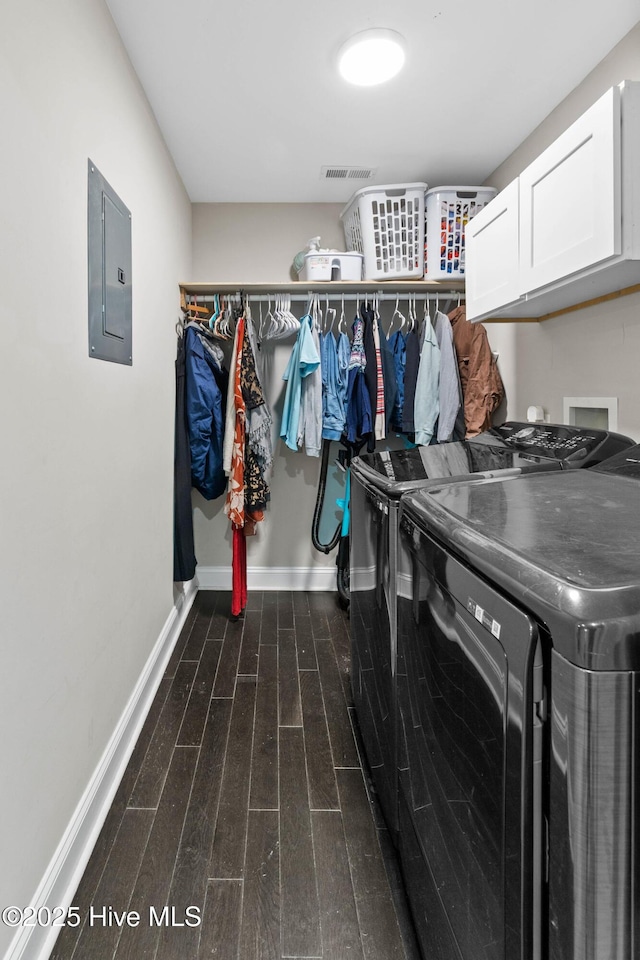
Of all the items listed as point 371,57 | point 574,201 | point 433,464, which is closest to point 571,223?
point 574,201

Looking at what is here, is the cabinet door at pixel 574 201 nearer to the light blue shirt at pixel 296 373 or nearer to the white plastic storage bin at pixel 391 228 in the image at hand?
the white plastic storage bin at pixel 391 228

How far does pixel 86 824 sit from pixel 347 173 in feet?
9.75

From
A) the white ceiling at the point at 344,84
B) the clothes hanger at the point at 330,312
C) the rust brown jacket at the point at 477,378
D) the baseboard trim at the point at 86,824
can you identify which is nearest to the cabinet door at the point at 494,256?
the white ceiling at the point at 344,84

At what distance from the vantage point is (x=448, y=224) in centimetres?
279

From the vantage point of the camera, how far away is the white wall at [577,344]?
1.78 metres

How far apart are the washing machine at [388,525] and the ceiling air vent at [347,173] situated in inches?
65.5

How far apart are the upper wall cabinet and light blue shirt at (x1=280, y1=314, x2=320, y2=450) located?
0.96 metres

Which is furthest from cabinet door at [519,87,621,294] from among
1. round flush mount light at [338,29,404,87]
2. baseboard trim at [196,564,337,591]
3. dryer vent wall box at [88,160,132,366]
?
baseboard trim at [196,564,337,591]

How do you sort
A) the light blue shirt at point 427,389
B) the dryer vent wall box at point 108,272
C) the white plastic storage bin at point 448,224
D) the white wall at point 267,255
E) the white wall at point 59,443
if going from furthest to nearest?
1. the white wall at point 267,255
2. the light blue shirt at point 427,389
3. the white plastic storage bin at point 448,224
4. the dryer vent wall box at point 108,272
5. the white wall at point 59,443

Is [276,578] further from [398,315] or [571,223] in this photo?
[571,223]

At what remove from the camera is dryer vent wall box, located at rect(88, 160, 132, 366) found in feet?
4.96

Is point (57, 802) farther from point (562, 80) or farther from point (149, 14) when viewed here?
point (562, 80)

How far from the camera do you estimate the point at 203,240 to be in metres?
3.20

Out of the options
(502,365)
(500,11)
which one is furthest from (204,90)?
(502,365)
